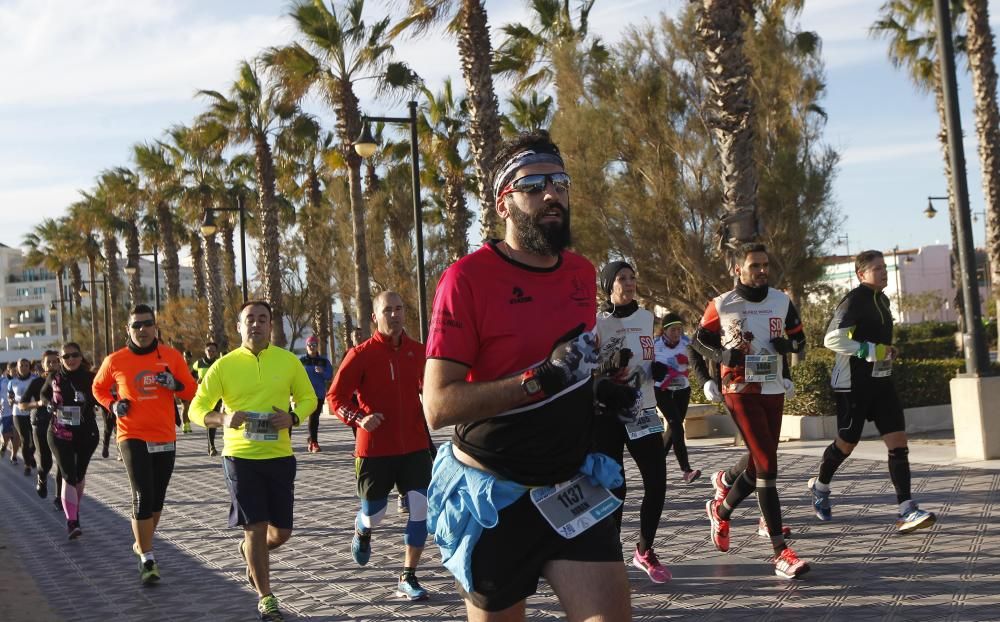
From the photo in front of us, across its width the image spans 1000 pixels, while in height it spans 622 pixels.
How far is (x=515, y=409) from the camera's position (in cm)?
337

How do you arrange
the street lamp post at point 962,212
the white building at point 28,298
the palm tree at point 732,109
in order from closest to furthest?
1. the street lamp post at point 962,212
2. the palm tree at point 732,109
3. the white building at point 28,298

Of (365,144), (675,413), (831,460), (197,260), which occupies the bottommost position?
(831,460)

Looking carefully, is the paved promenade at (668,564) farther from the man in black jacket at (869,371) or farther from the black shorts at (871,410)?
the black shorts at (871,410)

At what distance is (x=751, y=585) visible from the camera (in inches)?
267

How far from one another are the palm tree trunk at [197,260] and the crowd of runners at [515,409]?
34487 mm

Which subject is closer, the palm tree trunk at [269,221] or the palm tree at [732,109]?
the palm tree at [732,109]

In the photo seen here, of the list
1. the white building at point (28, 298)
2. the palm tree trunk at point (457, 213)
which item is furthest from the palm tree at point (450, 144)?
the white building at point (28, 298)

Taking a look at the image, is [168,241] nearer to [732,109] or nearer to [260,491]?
[732,109]

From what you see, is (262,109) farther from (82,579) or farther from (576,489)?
(576,489)

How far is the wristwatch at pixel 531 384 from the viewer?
10.4 feet

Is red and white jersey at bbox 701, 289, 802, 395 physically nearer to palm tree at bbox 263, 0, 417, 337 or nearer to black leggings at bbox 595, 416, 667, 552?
black leggings at bbox 595, 416, 667, 552

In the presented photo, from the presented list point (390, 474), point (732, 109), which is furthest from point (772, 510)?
point (732, 109)

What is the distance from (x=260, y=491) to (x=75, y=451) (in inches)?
212

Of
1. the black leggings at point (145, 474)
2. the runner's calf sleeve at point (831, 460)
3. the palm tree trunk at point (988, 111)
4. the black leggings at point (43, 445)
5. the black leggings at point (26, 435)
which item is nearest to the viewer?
the black leggings at point (145, 474)
